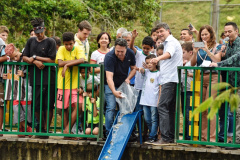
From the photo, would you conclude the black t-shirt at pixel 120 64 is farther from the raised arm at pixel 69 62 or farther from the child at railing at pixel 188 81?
the child at railing at pixel 188 81

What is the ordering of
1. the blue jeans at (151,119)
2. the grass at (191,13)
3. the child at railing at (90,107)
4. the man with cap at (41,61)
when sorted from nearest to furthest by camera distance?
the blue jeans at (151,119) < the child at railing at (90,107) < the man with cap at (41,61) < the grass at (191,13)

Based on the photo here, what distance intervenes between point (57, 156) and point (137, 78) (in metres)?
1.96

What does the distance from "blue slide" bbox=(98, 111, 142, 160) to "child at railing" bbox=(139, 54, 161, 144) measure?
0.19 meters

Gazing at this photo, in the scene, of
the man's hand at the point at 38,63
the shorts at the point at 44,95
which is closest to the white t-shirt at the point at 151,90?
the shorts at the point at 44,95

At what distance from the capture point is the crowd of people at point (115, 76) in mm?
7551

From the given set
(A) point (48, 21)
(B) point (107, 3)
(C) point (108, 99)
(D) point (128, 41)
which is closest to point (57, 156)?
(C) point (108, 99)

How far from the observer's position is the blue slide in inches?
289

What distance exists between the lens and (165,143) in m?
7.68

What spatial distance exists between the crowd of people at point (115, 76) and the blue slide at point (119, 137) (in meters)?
0.22

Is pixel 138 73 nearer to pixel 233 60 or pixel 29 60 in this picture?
pixel 233 60

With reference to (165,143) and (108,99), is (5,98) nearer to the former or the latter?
(108,99)

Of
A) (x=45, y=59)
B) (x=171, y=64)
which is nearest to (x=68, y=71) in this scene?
(x=45, y=59)

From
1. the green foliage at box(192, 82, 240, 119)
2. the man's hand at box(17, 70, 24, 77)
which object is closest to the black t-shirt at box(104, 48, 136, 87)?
the man's hand at box(17, 70, 24, 77)

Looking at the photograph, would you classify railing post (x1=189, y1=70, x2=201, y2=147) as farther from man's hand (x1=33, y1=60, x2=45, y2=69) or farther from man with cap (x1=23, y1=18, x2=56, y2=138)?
man's hand (x1=33, y1=60, x2=45, y2=69)
